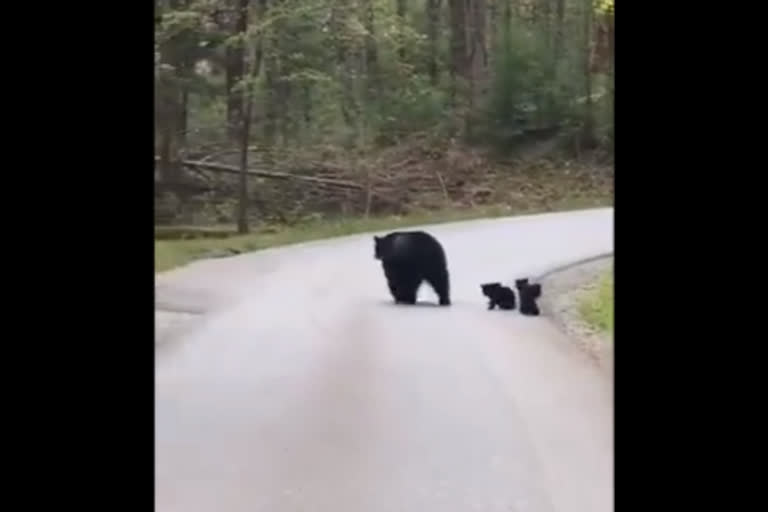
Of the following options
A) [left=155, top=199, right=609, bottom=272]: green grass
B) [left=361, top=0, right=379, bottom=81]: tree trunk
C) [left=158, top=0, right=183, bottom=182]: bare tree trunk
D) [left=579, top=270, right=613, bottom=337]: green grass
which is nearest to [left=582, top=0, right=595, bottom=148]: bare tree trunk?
[left=155, top=199, right=609, bottom=272]: green grass

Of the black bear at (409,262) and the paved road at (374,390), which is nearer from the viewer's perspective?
the paved road at (374,390)

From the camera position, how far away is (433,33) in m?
1.59

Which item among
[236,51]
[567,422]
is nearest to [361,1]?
[236,51]

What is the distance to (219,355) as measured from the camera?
1562 millimetres

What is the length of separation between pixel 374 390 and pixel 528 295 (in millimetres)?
305

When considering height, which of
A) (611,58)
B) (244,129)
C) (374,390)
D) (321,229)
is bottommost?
(374,390)

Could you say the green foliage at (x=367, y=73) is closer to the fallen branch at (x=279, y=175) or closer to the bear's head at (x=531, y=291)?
the fallen branch at (x=279, y=175)

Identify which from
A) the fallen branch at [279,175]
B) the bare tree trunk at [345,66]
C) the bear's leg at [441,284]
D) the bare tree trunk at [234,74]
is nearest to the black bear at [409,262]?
the bear's leg at [441,284]

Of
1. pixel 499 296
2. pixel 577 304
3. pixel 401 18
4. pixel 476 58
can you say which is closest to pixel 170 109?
pixel 401 18

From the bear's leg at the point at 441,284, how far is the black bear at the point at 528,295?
12cm

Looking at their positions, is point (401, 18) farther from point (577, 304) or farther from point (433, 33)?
point (577, 304)

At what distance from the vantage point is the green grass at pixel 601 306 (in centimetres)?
146

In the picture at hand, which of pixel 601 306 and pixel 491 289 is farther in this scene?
pixel 491 289
